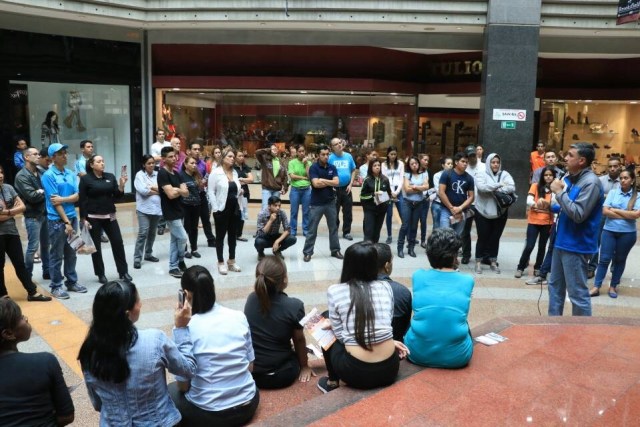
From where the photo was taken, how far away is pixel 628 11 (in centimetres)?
1212

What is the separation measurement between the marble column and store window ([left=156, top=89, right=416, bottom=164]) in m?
3.30

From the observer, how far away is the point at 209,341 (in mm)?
3498

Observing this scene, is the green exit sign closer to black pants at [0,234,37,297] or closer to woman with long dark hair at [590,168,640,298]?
woman with long dark hair at [590,168,640,298]

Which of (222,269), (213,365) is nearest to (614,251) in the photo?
(222,269)

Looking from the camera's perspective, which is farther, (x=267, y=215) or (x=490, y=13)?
(x=490, y=13)

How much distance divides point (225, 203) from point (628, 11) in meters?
9.64

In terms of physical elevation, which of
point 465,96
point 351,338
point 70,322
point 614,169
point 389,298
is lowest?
point 70,322

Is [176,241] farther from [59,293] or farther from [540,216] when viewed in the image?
[540,216]

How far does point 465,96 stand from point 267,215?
1023 cm

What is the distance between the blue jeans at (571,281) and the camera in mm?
5508

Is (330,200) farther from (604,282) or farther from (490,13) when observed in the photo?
(490,13)

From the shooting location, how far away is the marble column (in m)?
12.8

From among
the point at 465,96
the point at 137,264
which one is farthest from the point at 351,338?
the point at 465,96

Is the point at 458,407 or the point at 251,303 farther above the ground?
the point at 251,303
